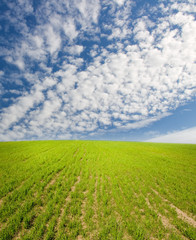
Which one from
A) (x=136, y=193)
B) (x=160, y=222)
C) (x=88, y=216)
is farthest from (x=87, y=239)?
(x=136, y=193)

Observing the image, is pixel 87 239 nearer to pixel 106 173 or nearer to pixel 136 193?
pixel 136 193

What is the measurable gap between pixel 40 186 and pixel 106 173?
7.53 meters

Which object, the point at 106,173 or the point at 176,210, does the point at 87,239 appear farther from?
the point at 106,173

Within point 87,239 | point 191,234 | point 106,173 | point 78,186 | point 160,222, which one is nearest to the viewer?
point 87,239

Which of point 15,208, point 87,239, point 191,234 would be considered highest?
point 15,208

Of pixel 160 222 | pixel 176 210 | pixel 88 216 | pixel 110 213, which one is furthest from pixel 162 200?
pixel 88 216

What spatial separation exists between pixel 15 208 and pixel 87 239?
17.2 ft

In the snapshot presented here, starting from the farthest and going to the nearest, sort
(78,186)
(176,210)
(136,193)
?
1. (78,186)
2. (136,193)
3. (176,210)

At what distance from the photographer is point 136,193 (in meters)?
10.1

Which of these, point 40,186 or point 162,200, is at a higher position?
point 40,186

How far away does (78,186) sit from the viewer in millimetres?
10742

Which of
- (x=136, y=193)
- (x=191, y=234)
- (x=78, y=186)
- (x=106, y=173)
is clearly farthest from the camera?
(x=106, y=173)

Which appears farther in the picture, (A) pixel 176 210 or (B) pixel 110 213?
(A) pixel 176 210

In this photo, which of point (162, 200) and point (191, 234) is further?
point (162, 200)
